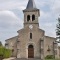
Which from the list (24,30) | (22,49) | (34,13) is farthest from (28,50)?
(34,13)

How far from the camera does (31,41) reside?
52.0 meters

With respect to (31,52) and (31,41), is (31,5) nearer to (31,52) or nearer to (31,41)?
(31,41)

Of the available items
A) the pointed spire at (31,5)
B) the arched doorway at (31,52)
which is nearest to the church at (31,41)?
the arched doorway at (31,52)

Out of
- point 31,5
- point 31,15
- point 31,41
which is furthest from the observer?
point 31,5

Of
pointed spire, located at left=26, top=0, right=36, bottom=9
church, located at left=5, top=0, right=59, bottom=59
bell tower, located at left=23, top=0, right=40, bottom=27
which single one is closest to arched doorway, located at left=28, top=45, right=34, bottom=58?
church, located at left=5, top=0, right=59, bottom=59

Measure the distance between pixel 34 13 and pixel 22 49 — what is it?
8807mm

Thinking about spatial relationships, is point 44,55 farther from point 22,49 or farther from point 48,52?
point 22,49

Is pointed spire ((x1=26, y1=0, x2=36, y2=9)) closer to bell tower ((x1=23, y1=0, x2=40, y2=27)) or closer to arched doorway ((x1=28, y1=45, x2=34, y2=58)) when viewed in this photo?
bell tower ((x1=23, y1=0, x2=40, y2=27))

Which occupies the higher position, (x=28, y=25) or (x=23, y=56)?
(x=28, y=25)

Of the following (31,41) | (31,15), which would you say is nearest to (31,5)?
(31,15)

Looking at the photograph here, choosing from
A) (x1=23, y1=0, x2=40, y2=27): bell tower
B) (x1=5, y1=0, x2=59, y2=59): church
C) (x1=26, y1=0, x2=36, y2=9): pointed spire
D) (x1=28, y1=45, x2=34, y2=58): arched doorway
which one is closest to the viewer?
(x1=5, y1=0, x2=59, y2=59): church

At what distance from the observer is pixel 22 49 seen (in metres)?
51.8

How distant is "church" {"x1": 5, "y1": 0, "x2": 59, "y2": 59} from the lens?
51.1 m

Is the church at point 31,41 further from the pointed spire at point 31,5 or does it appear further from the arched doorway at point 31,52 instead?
the pointed spire at point 31,5
